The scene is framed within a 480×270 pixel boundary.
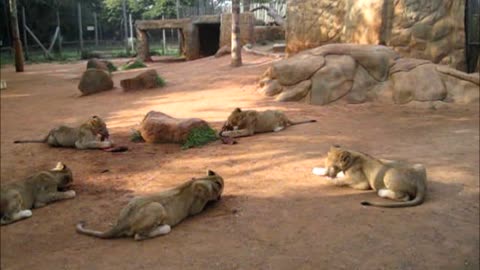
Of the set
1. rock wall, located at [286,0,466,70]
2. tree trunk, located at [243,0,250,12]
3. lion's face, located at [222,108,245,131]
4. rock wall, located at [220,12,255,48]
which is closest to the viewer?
lion's face, located at [222,108,245,131]

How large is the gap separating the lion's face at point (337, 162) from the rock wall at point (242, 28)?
546 inches

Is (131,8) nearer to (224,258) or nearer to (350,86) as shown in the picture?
(224,258)

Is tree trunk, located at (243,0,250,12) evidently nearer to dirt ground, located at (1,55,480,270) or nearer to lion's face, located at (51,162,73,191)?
dirt ground, located at (1,55,480,270)

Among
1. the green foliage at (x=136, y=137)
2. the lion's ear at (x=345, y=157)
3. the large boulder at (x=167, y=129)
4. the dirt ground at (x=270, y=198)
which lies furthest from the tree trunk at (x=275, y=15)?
the lion's ear at (x=345, y=157)

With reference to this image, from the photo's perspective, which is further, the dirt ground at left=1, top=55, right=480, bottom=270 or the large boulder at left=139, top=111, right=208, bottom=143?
the large boulder at left=139, top=111, right=208, bottom=143

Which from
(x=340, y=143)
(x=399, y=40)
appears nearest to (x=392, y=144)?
(x=340, y=143)

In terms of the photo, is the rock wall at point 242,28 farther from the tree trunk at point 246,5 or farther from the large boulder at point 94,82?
the large boulder at point 94,82

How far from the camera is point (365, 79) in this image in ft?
32.0

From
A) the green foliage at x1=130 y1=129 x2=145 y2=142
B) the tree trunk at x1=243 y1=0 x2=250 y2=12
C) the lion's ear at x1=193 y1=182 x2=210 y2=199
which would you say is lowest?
the green foliage at x1=130 y1=129 x2=145 y2=142

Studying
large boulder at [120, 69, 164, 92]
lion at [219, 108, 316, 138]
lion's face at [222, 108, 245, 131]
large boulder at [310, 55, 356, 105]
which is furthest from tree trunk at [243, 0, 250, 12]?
lion's face at [222, 108, 245, 131]

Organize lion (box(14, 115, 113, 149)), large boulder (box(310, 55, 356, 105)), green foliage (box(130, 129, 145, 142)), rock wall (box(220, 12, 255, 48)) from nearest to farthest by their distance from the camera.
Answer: lion (box(14, 115, 113, 149))
green foliage (box(130, 129, 145, 142))
large boulder (box(310, 55, 356, 105))
rock wall (box(220, 12, 255, 48))

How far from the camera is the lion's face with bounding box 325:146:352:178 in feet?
16.4

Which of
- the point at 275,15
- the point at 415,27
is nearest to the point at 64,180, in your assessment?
the point at 415,27

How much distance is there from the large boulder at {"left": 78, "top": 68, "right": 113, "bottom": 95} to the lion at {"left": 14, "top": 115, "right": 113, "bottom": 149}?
5.02 meters
